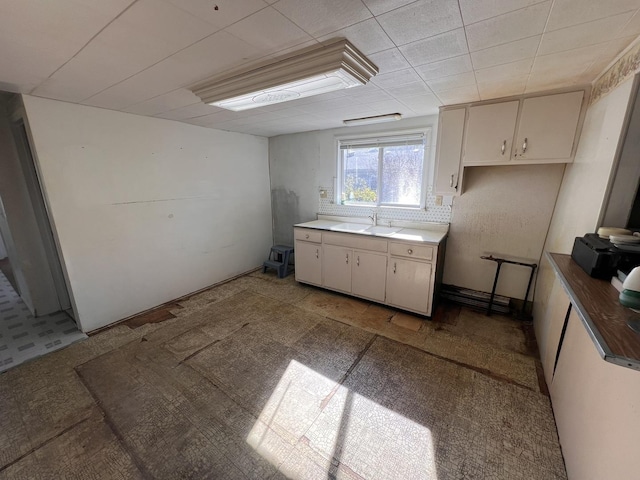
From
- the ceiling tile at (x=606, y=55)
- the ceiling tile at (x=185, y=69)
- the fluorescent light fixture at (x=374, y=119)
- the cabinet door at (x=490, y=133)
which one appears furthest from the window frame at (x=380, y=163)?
the ceiling tile at (x=185, y=69)

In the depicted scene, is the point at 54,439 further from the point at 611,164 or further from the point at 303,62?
the point at 611,164

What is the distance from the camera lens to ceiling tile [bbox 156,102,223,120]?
2.43m

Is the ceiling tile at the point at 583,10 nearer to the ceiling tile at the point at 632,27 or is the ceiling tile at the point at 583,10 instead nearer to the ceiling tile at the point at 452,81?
the ceiling tile at the point at 632,27

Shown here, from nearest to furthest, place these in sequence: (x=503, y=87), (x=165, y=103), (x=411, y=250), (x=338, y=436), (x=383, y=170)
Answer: (x=338, y=436)
(x=503, y=87)
(x=165, y=103)
(x=411, y=250)
(x=383, y=170)

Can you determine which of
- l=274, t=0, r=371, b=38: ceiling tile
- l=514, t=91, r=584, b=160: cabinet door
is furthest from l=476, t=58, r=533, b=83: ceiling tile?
l=274, t=0, r=371, b=38: ceiling tile

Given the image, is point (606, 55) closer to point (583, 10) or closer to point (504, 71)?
point (504, 71)

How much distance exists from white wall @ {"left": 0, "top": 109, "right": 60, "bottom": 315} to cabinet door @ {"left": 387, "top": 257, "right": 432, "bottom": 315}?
13.2 feet

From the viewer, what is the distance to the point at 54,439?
4.94ft

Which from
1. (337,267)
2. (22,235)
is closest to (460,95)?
(337,267)

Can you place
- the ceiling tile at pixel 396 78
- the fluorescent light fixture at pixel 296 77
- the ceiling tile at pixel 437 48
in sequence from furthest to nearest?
the ceiling tile at pixel 396 78 < the fluorescent light fixture at pixel 296 77 < the ceiling tile at pixel 437 48

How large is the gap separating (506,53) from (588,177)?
Answer: 42.8 inches

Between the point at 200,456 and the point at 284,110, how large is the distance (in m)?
2.85

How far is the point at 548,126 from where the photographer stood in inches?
83.0

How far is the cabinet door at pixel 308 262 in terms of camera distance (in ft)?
11.2
